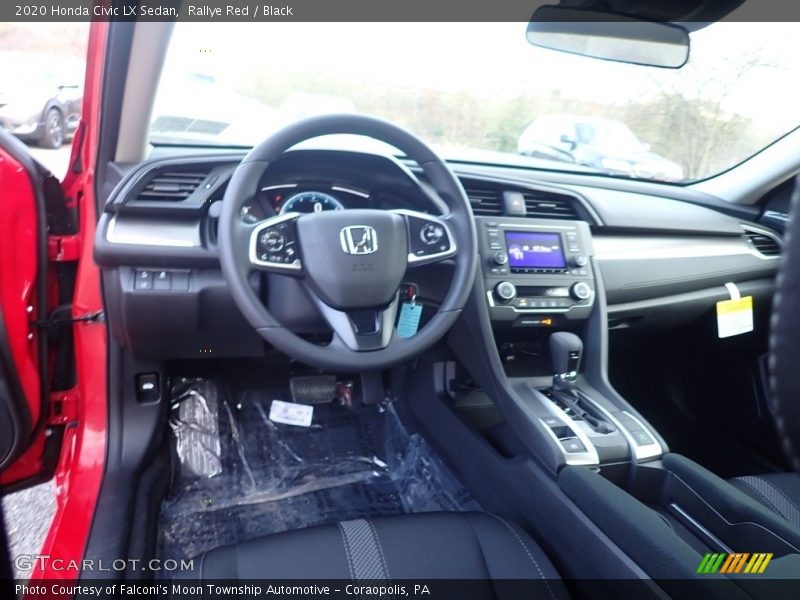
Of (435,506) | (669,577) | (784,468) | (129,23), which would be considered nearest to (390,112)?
(129,23)

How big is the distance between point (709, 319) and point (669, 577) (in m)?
1.50

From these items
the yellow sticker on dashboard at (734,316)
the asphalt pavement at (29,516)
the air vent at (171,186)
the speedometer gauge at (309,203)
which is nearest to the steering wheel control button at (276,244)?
the speedometer gauge at (309,203)

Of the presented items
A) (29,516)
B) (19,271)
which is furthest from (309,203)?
(29,516)

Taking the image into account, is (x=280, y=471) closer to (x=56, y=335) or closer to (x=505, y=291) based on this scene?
(x=56, y=335)

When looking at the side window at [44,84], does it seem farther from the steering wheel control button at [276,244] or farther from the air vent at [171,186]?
the steering wheel control button at [276,244]

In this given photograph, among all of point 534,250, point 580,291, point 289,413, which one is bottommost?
point 289,413

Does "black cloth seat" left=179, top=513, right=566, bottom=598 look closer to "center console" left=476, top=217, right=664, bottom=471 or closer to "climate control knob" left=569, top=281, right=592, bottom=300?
"center console" left=476, top=217, right=664, bottom=471

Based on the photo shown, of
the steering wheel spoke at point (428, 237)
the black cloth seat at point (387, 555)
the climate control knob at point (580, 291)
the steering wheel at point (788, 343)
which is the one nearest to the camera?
the steering wheel at point (788, 343)

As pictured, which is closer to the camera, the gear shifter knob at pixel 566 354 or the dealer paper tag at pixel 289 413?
the gear shifter knob at pixel 566 354

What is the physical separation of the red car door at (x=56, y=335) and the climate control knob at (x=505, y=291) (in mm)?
1185

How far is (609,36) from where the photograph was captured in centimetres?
161

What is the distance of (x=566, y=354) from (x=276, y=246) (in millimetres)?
975

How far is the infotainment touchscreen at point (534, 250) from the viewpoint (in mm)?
1840

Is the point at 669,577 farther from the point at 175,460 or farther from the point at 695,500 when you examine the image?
the point at 175,460
